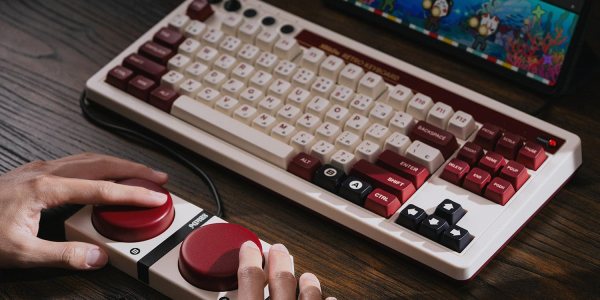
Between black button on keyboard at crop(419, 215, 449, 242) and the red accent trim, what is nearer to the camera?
black button on keyboard at crop(419, 215, 449, 242)

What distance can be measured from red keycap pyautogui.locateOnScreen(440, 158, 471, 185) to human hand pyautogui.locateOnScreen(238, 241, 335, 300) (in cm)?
21

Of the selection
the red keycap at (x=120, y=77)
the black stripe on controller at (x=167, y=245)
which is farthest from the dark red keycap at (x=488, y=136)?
the red keycap at (x=120, y=77)

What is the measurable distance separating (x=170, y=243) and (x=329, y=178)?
20cm

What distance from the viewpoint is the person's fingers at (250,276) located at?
102 cm

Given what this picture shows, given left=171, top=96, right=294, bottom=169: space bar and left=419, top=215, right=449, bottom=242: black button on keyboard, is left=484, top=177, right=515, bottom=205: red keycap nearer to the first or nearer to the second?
left=419, top=215, right=449, bottom=242: black button on keyboard

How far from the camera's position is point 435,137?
1208mm

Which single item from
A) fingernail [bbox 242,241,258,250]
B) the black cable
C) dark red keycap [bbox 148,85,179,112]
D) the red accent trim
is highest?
the red accent trim

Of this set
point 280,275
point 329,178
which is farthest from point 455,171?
point 280,275

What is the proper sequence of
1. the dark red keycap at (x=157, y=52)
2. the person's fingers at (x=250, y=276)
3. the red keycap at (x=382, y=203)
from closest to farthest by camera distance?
1. the person's fingers at (x=250, y=276)
2. the red keycap at (x=382, y=203)
3. the dark red keycap at (x=157, y=52)

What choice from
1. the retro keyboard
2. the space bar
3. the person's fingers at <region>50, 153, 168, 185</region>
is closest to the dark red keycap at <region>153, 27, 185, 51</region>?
the retro keyboard

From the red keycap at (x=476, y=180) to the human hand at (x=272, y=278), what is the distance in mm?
220

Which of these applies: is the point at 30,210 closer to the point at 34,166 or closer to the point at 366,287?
the point at 34,166

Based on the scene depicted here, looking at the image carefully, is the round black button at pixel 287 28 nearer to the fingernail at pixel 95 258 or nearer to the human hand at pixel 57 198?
the human hand at pixel 57 198

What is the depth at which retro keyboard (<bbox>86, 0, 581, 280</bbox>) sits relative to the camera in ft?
3.72
